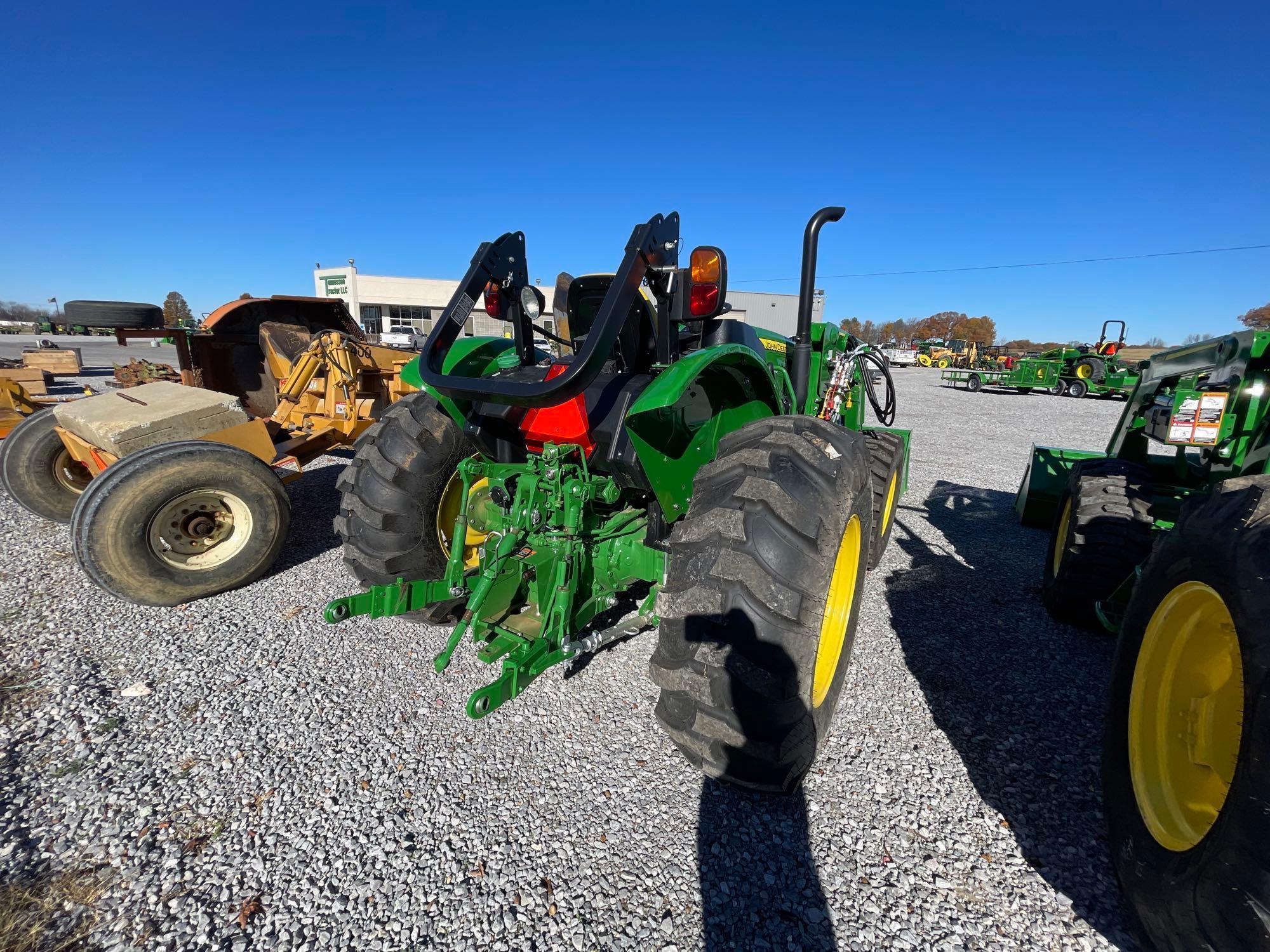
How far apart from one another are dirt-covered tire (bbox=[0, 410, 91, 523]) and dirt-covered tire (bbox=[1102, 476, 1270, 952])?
6.65m

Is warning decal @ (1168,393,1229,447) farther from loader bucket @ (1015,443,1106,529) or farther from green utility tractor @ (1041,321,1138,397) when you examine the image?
green utility tractor @ (1041,321,1138,397)

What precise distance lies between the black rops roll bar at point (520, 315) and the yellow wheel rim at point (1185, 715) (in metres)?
1.77

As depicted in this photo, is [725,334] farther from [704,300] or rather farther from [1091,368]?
[1091,368]

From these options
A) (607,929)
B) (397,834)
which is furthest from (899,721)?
(397,834)

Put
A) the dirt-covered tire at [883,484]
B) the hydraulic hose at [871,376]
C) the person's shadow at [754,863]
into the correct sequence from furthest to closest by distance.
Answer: the hydraulic hose at [871,376], the dirt-covered tire at [883,484], the person's shadow at [754,863]

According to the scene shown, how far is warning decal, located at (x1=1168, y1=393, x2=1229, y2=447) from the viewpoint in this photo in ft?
8.44

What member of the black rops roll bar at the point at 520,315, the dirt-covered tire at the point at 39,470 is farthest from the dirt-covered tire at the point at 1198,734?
the dirt-covered tire at the point at 39,470

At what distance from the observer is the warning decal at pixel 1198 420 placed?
2.57 m

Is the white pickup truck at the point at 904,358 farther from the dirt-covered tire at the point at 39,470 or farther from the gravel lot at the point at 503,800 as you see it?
→ the dirt-covered tire at the point at 39,470

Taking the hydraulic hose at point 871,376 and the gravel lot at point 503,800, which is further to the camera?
the hydraulic hose at point 871,376

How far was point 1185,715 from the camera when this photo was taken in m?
1.63

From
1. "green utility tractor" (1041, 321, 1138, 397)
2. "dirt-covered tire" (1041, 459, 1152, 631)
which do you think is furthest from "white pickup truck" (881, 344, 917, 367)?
"dirt-covered tire" (1041, 459, 1152, 631)

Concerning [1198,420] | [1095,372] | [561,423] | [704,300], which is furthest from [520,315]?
[1095,372]

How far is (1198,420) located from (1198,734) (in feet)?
5.68
